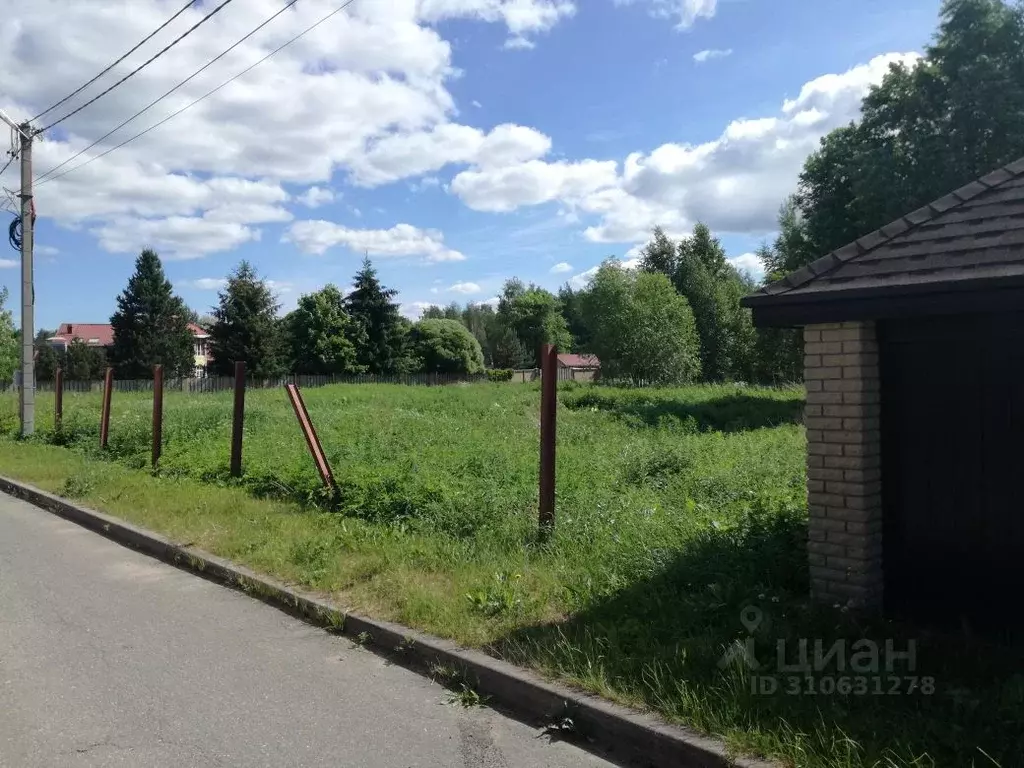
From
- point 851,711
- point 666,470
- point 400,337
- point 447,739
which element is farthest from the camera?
point 400,337

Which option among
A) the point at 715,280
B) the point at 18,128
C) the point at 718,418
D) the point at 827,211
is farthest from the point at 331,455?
the point at 715,280

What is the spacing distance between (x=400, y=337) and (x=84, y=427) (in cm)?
3964

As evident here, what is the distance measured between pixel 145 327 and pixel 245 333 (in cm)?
795

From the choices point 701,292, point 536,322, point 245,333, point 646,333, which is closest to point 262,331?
point 245,333

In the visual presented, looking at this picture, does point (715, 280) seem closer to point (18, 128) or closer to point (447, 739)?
point (18, 128)

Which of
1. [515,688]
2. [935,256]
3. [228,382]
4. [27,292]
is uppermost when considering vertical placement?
[27,292]

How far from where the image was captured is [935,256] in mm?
4426

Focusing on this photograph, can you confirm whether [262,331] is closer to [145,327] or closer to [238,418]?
[145,327]

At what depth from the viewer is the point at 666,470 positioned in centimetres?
1010

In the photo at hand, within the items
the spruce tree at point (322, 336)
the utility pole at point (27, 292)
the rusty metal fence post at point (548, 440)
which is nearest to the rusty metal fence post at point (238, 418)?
the rusty metal fence post at point (548, 440)

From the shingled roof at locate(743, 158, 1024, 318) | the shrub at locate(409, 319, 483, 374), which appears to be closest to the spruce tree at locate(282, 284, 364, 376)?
the shrub at locate(409, 319, 483, 374)

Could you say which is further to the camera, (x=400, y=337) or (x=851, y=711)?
(x=400, y=337)

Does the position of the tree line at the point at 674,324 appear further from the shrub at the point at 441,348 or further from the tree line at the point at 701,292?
the shrub at the point at 441,348

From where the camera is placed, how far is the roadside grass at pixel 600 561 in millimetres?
3432
